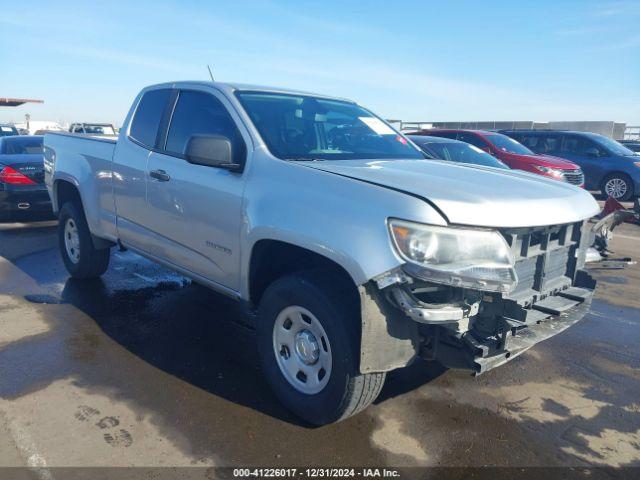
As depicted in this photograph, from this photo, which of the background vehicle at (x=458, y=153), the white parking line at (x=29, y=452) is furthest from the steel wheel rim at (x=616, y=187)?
the white parking line at (x=29, y=452)

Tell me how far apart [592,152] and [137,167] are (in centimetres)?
1273

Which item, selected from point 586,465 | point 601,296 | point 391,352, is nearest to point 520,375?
point 586,465

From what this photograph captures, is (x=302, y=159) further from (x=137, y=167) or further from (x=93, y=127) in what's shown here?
(x=93, y=127)

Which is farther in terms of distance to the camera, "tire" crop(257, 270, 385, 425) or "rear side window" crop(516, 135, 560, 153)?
"rear side window" crop(516, 135, 560, 153)

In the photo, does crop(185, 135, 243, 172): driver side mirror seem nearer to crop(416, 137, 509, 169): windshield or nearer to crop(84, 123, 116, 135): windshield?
crop(416, 137, 509, 169): windshield

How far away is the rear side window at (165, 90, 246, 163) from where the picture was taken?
3.58 metres

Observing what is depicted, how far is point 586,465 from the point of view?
2.77 metres

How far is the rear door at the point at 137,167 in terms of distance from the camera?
4.25 m

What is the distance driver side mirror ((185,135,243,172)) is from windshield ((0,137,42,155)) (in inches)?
283

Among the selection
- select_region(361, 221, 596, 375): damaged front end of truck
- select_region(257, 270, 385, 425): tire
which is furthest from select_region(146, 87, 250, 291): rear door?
select_region(361, 221, 596, 375): damaged front end of truck

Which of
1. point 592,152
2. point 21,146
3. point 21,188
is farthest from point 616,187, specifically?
point 21,146

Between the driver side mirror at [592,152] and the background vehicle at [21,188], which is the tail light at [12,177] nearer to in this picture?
the background vehicle at [21,188]

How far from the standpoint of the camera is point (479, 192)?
2701 mm

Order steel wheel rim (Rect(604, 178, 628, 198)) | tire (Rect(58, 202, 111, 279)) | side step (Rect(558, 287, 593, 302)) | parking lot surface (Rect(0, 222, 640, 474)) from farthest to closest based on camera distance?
1. steel wheel rim (Rect(604, 178, 628, 198))
2. tire (Rect(58, 202, 111, 279))
3. side step (Rect(558, 287, 593, 302))
4. parking lot surface (Rect(0, 222, 640, 474))
